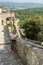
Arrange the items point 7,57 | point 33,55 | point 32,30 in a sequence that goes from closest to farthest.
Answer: point 33,55 < point 7,57 < point 32,30

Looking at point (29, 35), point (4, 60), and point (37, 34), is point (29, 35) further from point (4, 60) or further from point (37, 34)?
point (4, 60)

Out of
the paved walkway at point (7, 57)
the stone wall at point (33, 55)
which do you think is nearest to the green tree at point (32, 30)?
the paved walkway at point (7, 57)

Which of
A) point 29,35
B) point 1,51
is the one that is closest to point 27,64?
point 1,51

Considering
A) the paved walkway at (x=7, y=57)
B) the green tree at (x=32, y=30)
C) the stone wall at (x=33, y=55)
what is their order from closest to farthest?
the stone wall at (x=33, y=55)
the paved walkway at (x=7, y=57)
the green tree at (x=32, y=30)

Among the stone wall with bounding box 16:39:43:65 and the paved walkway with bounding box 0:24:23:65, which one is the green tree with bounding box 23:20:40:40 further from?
the stone wall with bounding box 16:39:43:65

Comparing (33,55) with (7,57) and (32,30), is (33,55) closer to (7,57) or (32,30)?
(7,57)

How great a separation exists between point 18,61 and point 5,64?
0.44 m

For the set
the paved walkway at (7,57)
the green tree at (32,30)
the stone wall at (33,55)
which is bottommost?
the green tree at (32,30)

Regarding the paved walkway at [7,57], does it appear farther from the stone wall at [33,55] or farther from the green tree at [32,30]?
the green tree at [32,30]

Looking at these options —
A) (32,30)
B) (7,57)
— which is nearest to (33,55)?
(7,57)

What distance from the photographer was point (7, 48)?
9242 mm

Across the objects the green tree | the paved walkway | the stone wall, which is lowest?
the green tree

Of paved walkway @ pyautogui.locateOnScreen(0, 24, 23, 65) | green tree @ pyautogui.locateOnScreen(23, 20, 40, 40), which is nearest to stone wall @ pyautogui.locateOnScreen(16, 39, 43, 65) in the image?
paved walkway @ pyautogui.locateOnScreen(0, 24, 23, 65)

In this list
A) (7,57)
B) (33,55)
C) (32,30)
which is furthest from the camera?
(32,30)
